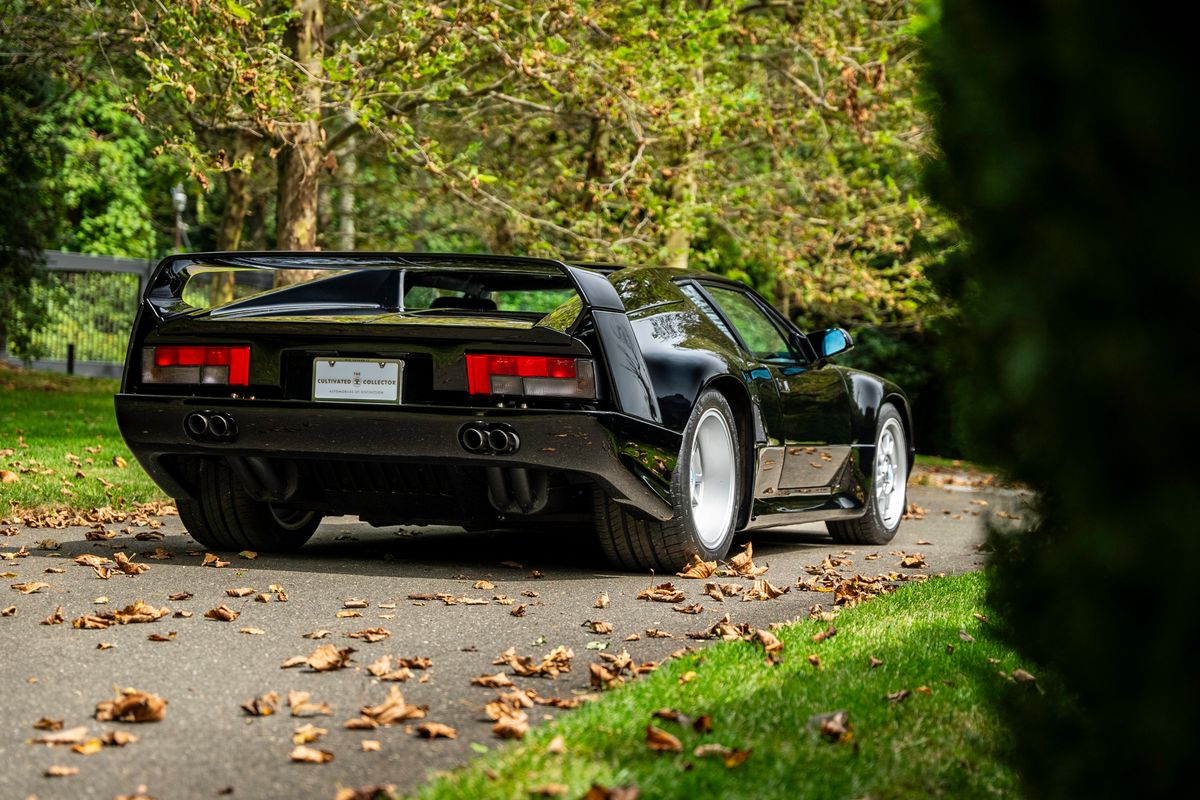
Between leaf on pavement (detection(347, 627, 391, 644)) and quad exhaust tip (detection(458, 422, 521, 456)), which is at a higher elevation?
quad exhaust tip (detection(458, 422, 521, 456))

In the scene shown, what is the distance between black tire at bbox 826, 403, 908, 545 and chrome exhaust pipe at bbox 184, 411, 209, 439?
13.4 feet

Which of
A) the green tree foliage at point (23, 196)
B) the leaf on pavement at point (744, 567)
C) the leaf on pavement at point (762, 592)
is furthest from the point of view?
the green tree foliage at point (23, 196)

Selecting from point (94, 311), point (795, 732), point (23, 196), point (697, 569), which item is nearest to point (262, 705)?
point (795, 732)

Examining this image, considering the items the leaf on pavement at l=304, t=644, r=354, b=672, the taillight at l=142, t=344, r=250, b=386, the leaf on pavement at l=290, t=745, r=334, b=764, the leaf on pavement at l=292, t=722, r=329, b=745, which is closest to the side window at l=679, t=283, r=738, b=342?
the taillight at l=142, t=344, r=250, b=386

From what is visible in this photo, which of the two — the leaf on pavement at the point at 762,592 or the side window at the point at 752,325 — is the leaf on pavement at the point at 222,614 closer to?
the leaf on pavement at the point at 762,592

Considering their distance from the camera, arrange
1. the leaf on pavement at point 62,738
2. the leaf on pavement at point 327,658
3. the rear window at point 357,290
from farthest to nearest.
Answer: the rear window at point 357,290 → the leaf on pavement at point 327,658 → the leaf on pavement at point 62,738

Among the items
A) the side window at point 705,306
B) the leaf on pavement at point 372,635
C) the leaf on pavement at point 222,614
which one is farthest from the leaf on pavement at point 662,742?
the side window at point 705,306

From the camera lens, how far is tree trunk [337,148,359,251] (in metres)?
22.4

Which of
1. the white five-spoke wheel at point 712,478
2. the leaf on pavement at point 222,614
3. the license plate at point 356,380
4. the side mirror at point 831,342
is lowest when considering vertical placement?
the leaf on pavement at point 222,614

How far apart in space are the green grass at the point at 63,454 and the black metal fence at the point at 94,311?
928 centimetres

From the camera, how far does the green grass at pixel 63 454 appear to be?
9.59 m

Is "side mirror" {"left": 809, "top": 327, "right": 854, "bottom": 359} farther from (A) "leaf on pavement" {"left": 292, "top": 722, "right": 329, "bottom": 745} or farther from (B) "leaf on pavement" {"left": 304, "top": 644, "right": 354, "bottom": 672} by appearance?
(A) "leaf on pavement" {"left": 292, "top": 722, "right": 329, "bottom": 745}

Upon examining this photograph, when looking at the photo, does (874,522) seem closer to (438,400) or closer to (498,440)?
(498,440)

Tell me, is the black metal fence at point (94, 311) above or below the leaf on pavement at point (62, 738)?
above
